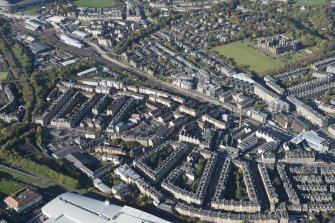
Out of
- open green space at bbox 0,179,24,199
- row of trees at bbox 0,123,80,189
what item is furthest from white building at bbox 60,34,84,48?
open green space at bbox 0,179,24,199

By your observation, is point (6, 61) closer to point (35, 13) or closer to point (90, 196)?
point (35, 13)

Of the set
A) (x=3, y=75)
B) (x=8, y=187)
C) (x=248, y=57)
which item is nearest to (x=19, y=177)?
(x=8, y=187)

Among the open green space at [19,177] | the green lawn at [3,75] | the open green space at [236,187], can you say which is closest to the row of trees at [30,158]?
the open green space at [19,177]

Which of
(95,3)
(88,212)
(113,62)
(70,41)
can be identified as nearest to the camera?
(88,212)

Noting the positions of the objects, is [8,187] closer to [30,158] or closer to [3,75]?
[30,158]

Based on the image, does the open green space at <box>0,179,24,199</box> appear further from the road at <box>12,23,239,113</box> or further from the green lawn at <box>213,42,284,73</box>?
the green lawn at <box>213,42,284,73</box>
